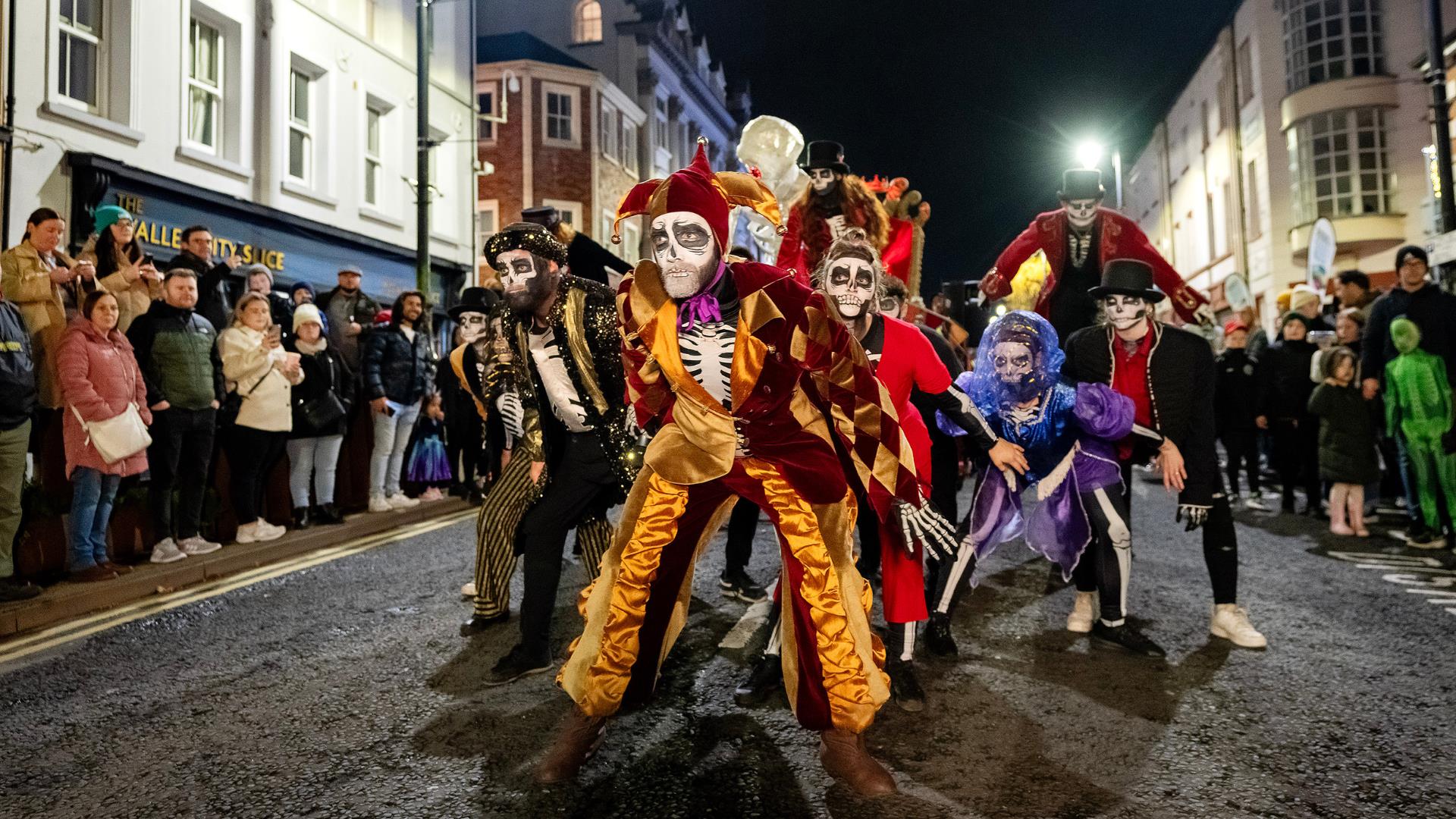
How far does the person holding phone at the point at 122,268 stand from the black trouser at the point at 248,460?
1187mm

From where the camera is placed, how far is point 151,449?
6328 millimetres

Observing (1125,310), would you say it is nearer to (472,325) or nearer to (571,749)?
(571,749)

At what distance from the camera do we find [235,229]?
1384 centimetres

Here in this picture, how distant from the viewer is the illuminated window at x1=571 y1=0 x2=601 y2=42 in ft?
108

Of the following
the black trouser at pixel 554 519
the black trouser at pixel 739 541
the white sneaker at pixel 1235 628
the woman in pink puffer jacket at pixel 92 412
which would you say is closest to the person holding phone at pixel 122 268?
the woman in pink puffer jacket at pixel 92 412

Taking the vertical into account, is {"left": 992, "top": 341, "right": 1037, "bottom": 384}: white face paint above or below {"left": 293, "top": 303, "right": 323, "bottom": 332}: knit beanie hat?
below

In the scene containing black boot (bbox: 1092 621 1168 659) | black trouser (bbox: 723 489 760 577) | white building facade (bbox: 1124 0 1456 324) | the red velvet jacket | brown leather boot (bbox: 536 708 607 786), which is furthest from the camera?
white building facade (bbox: 1124 0 1456 324)

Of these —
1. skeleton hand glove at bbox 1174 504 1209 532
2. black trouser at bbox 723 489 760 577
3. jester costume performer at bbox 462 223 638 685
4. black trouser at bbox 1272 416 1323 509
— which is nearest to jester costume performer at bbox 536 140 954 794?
jester costume performer at bbox 462 223 638 685

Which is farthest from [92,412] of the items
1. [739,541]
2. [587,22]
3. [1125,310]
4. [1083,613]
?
[587,22]

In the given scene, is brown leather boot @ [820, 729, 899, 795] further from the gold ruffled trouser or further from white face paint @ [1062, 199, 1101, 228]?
white face paint @ [1062, 199, 1101, 228]

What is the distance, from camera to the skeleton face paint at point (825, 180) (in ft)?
17.8

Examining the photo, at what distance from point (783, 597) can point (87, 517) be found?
5.12m

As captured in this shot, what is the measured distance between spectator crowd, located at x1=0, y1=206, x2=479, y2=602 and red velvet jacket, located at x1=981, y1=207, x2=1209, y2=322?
5.59 m

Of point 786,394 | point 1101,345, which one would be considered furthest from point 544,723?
point 1101,345
